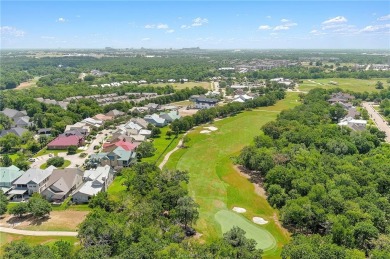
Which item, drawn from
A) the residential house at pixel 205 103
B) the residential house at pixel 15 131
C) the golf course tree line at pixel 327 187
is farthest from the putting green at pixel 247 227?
the residential house at pixel 205 103

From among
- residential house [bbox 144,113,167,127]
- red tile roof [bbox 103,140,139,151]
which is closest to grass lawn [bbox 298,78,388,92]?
residential house [bbox 144,113,167,127]

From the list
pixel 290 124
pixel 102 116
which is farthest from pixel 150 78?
pixel 290 124

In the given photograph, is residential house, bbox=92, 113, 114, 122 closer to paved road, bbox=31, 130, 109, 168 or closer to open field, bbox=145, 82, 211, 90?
paved road, bbox=31, 130, 109, 168

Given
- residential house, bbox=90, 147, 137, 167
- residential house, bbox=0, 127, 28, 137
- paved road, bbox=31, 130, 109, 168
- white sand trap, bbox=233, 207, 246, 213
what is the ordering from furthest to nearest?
1. residential house, bbox=0, 127, 28, 137
2. paved road, bbox=31, 130, 109, 168
3. residential house, bbox=90, 147, 137, 167
4. white sand trap, bbox=233, 207, 246, 213

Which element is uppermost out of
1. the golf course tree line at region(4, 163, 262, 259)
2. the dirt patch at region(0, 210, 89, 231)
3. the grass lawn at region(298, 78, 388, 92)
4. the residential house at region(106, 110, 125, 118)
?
the golf course tree line at region(4, 163, 262, 259)

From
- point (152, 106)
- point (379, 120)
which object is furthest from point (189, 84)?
point (379, 120)

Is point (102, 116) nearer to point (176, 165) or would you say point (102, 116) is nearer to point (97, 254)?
point (176, 165)
